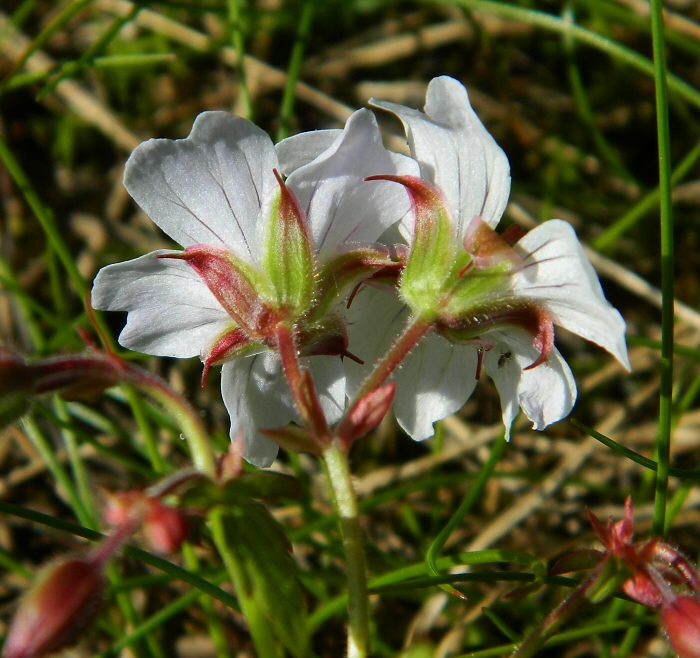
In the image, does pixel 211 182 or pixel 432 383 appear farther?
pixel 432 383

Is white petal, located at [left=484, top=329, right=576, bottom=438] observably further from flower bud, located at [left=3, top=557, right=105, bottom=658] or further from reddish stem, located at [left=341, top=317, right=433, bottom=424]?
flower bud, located at [left=3, top=557, right=105, bottom=658]

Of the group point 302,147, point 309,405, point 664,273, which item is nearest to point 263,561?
point 309,405

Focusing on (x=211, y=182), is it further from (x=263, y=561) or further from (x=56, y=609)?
(x=56, y=609)

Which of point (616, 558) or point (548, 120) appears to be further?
point (548, 120)

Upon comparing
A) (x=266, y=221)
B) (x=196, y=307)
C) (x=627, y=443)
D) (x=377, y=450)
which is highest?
(x=266, y=221)

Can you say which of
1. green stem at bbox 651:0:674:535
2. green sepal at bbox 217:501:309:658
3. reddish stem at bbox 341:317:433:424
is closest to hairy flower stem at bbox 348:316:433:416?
reddish stem at bbox 341:317:433:424

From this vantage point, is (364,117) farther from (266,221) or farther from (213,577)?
(213,577)

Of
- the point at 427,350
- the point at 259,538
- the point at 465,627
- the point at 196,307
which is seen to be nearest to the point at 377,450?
the point at 465,627
